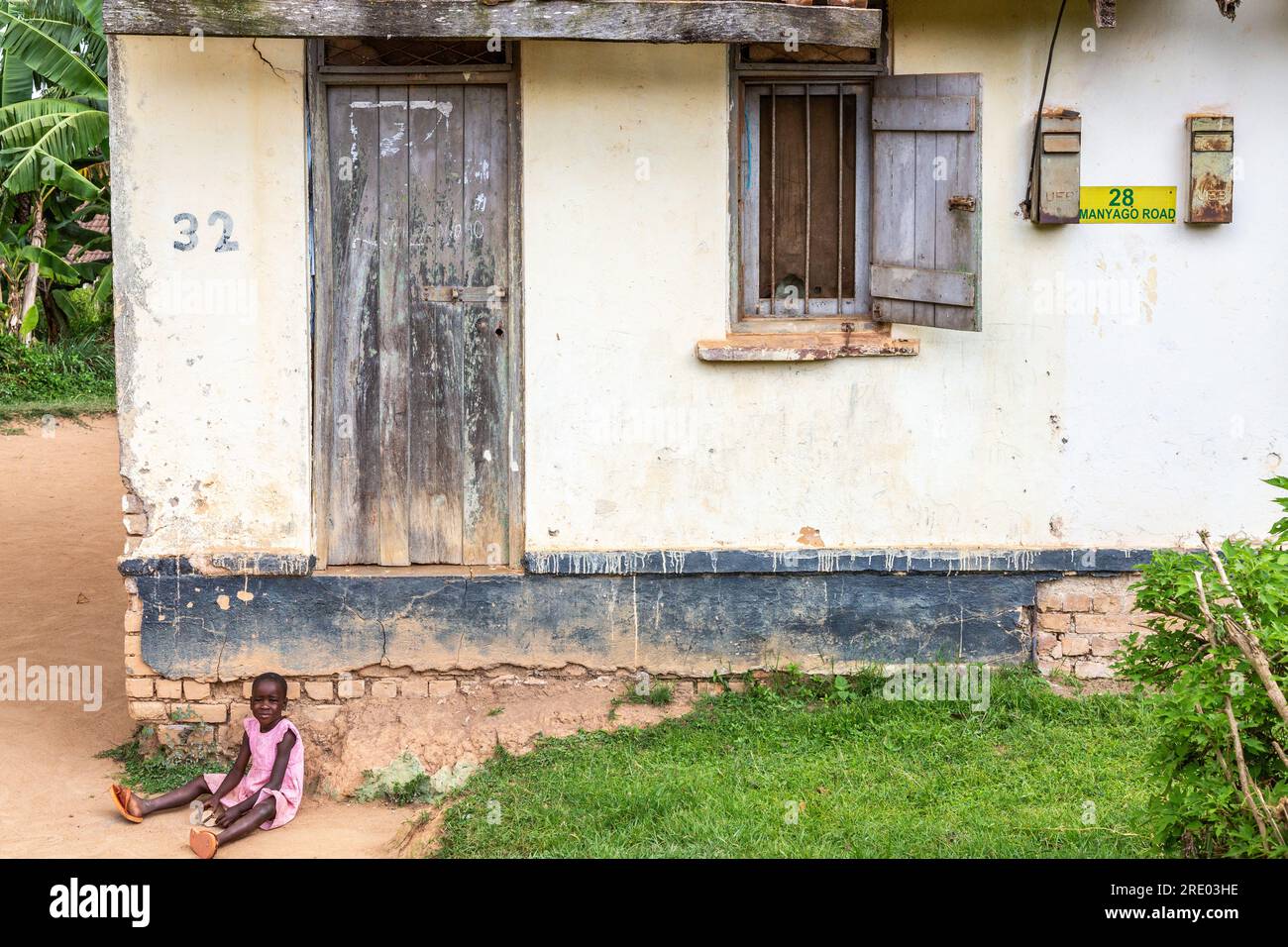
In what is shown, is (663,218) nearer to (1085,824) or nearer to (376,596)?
(376,596)

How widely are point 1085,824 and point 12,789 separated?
452cm

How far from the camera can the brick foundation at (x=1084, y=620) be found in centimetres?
650

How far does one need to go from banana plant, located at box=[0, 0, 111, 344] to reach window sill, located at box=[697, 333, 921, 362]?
9.22 metres

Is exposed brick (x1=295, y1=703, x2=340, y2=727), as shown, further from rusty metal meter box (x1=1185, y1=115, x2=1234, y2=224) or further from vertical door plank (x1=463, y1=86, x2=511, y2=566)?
rusty metal meter box (x1=1185, y1=115, x2=1234, y2=224)

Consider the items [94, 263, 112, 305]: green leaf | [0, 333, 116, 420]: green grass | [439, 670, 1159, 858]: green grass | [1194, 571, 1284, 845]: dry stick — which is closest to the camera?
[1194, 571, 1284, 845]: dry stick

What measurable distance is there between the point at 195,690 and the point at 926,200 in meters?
4.07


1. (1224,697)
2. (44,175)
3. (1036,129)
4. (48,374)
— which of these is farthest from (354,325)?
(48,374)

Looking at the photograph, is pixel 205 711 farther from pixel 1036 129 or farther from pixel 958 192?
pixel 1036 129

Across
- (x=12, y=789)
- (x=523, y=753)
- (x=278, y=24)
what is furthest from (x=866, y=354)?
(x=12, y=789)

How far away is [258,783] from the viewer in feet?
19.2

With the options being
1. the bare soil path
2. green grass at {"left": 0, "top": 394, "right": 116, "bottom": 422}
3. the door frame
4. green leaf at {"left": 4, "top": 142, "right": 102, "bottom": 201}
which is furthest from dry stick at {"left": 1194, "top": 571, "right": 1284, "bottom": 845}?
green grass at {"left": 0, "top": 394, "right": 116, "bottom": 422}

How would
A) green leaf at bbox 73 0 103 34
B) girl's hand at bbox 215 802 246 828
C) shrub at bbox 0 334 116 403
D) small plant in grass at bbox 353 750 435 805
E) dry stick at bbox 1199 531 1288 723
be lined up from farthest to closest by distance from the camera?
shrub at bbox 0 334 116 403 → green leaf at bbox 73 0 103 34 → small plant in grass at bbox 353 750 435 805 → girl's hand at bbox 215 802 246 828 → dry stick at bbox 1199 531 1288 723

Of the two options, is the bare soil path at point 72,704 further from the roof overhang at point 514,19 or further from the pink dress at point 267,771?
the roof overhang at point 514,19

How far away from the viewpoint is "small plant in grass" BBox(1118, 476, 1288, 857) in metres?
3.73
